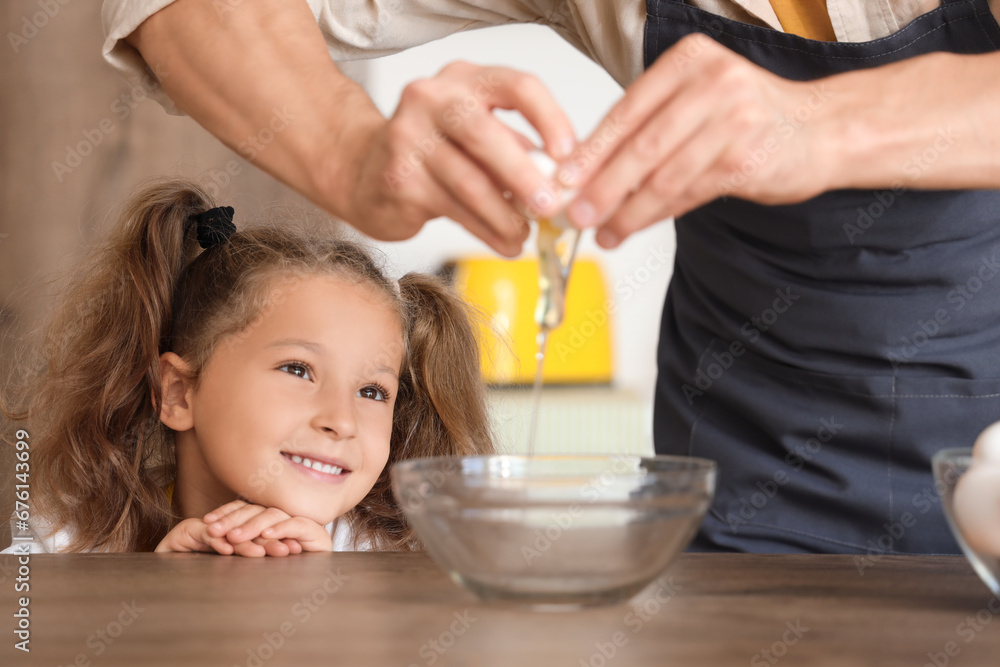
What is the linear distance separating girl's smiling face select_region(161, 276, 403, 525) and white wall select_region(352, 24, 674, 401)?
324cm

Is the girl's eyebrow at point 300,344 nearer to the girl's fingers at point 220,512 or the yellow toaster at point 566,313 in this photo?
the girl's fingers at point 220,512

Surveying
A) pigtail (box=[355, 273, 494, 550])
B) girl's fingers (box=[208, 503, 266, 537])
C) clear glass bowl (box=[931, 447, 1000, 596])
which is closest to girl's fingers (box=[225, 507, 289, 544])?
girl's fingers (box=[208, 503, 266, 537])

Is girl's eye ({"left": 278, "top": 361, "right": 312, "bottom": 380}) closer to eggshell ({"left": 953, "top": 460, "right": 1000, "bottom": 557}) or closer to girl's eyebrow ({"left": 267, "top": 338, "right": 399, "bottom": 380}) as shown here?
girl's eyebrow ({"left": 267, "top": 338, "right": 399, "bottom": 380})

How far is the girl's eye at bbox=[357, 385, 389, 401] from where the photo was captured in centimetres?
145

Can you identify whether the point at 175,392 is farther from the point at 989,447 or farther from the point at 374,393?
the point at 989,447

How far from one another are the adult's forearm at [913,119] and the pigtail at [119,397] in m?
1.13

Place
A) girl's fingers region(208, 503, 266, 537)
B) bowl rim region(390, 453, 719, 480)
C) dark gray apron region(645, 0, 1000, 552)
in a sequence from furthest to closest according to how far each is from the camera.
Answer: girl's fingers region(208, 503, 266, 537) → dark gray apron region(645, 0, 1000, 552) → bowl rim region(390, 453, 719, 480)

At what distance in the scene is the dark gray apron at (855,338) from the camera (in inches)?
42.3

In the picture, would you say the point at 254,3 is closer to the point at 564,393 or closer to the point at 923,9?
the point at 923,9

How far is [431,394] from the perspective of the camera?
1639mm

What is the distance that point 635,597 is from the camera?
63 cm

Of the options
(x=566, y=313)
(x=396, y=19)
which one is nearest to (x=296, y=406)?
(x=396, y=19)

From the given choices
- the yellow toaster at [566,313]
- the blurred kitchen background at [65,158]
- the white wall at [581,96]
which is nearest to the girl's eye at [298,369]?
the blurred kitchen background at [65,158]

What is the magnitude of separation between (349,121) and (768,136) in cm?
34
